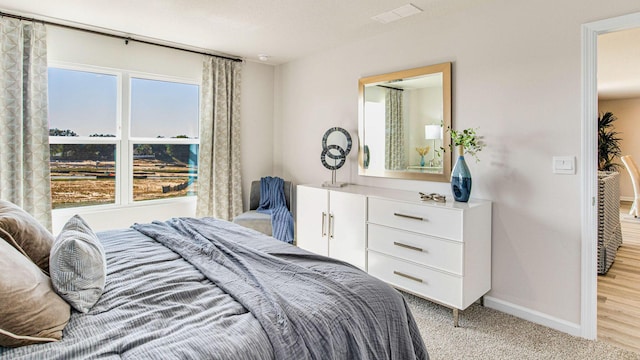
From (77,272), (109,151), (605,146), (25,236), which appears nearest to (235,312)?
(77,272)

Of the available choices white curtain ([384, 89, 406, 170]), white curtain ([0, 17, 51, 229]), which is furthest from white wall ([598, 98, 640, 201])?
white curtain ([0, 17, 51, 229])

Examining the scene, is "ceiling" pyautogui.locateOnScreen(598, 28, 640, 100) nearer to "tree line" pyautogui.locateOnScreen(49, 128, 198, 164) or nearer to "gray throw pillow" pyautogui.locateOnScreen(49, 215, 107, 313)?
"gray throw pillow" pyautogui.locateOnScreen(49, 215, 107, 313)

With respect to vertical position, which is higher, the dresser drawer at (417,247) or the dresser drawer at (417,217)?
the dresser drawer at (417,217)

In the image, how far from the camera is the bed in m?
1.12

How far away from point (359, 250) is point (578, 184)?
1680 millimetres

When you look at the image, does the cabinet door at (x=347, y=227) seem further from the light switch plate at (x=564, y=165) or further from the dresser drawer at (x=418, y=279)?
the light switch plate at (x=564, y=165)

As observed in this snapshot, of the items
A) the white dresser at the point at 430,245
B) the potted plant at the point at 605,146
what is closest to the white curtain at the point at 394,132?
the white dresser at the point at 430,245

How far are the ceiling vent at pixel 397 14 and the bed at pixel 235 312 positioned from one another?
2128mm

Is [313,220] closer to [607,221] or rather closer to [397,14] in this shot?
[397,14]

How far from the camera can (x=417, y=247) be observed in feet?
9.02

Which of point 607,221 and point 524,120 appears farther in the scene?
point 607,221

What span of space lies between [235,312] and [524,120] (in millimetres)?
2389

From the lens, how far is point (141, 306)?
4.52ft

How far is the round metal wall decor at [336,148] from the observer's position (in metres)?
3.88
